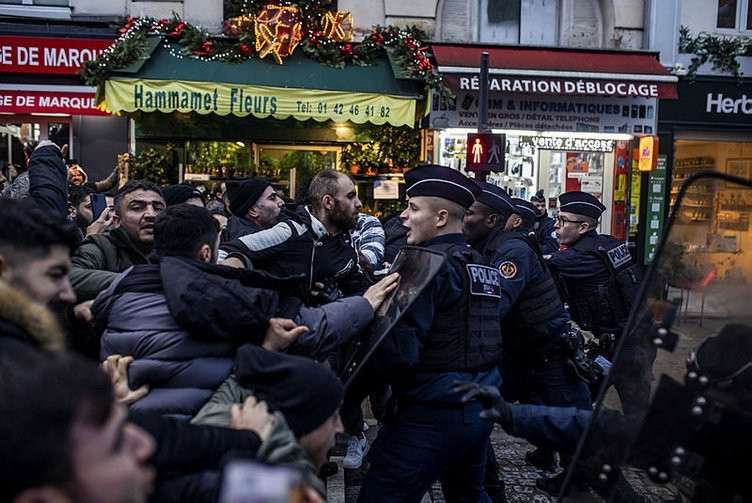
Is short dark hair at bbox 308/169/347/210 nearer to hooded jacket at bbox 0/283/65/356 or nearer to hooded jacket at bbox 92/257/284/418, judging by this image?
hooded jacket at bbox 92/257/284/418

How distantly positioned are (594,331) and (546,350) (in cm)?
125

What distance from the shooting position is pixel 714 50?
1273 centimetres

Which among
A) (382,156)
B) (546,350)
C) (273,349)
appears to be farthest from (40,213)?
(382,156)

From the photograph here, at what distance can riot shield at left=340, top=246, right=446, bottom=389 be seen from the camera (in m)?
3.19

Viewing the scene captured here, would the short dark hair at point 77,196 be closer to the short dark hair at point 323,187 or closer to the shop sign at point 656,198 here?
the short dark hair at point 323,187

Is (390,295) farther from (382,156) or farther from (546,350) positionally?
(382,156)

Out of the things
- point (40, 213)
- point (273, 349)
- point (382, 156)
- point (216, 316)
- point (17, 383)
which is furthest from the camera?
point (382, 156)

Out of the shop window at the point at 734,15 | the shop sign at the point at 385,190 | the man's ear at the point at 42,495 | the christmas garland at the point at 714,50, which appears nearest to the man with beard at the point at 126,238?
the man's ear at the point at 42,495

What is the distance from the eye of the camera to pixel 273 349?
9.09 feet

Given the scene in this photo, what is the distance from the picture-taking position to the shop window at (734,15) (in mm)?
Answer: 13109

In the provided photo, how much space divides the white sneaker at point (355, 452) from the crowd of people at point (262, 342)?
16 millimetres

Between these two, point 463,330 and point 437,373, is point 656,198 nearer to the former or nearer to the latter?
point 463,330

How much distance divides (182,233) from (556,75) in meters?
9.80

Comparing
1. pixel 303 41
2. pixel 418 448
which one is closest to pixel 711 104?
pixel 303 41
